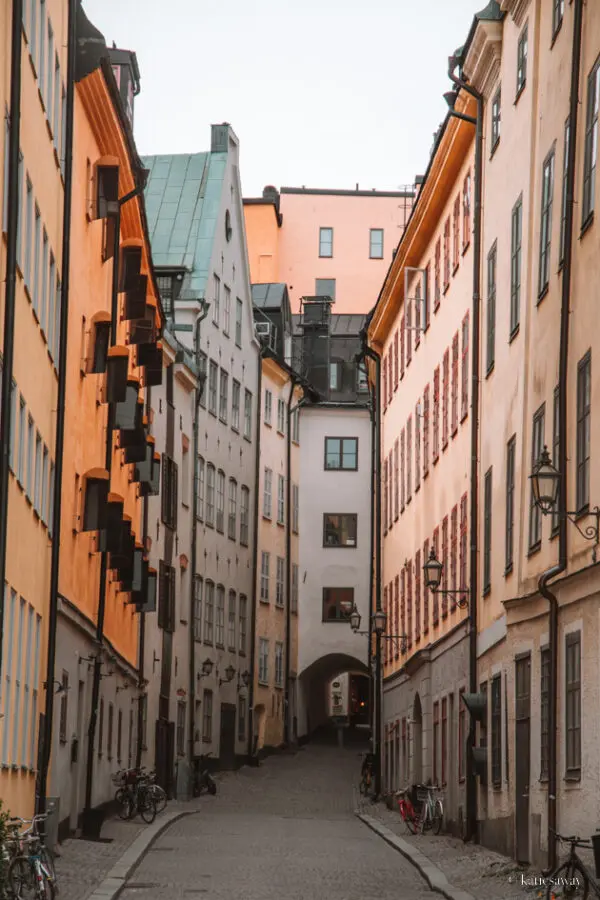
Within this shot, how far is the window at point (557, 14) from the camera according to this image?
22.6 meters

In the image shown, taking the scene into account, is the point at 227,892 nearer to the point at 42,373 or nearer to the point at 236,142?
the point at 42,373

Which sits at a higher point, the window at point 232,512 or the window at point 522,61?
the window at point 522,61

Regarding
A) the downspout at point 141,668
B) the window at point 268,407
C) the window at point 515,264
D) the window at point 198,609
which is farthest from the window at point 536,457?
the window at point 268,407

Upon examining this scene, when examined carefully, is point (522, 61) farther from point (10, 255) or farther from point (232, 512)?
point (232, 512)

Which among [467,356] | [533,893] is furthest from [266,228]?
[533,893]

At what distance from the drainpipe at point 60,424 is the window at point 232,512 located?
1313 inches

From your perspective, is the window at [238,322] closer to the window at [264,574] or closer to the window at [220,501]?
the window at [220,501]

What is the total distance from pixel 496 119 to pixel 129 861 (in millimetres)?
13914

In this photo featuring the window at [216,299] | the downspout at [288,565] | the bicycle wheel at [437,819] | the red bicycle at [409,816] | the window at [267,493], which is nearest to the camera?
the bicycle wheel at [437,819]

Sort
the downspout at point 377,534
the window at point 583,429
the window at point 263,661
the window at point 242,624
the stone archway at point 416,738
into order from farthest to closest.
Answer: the window at point 263,661 → the window at point 242,624 → the downspout at point 377,534 → the stone archway at point 416,738 → the window at point 583,429

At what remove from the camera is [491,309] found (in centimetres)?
2906

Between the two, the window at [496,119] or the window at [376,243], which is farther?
the window at [376,243]

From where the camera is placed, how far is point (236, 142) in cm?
6131

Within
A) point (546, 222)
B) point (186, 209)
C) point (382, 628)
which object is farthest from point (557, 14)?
point (186, 209)
